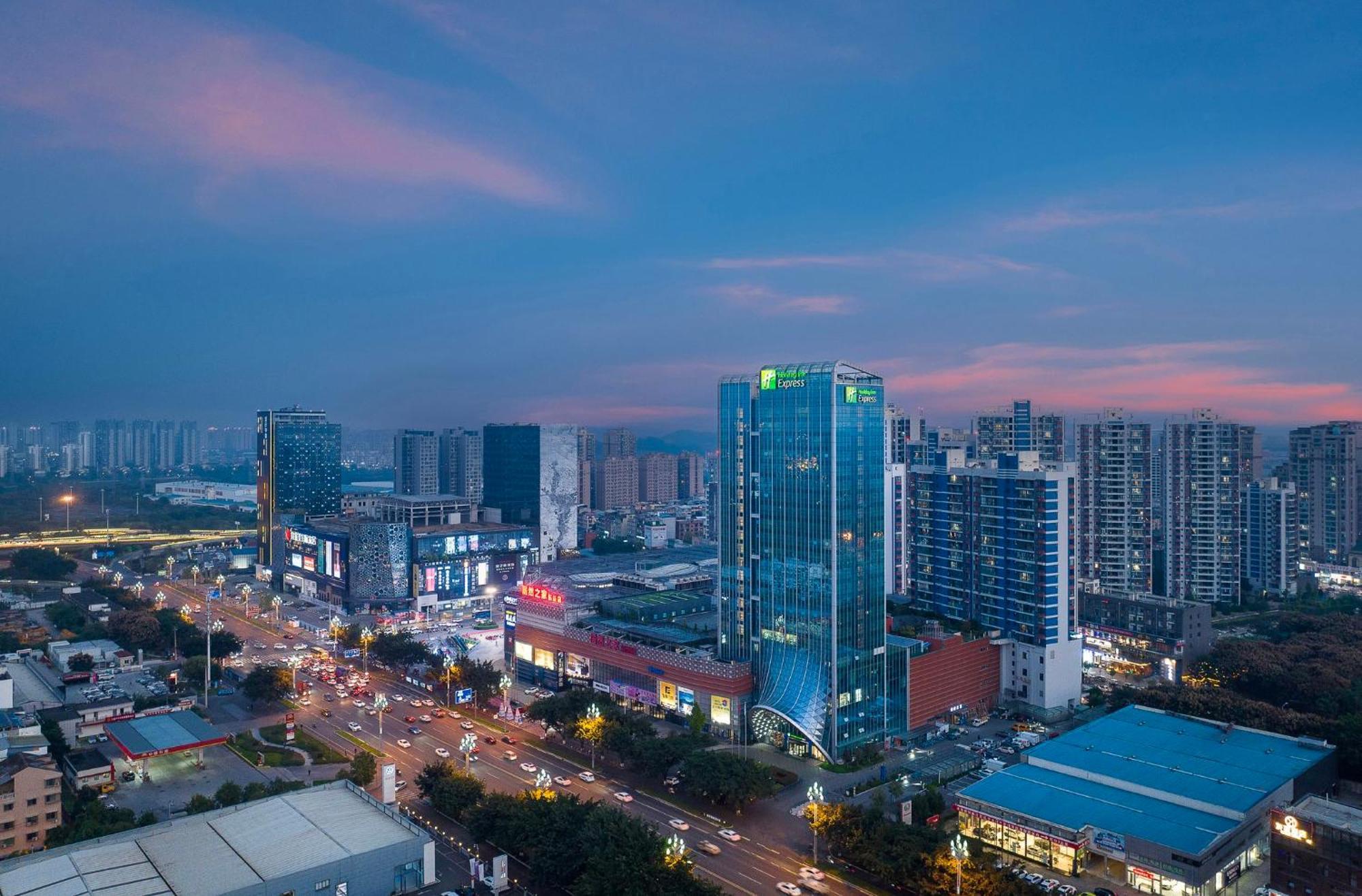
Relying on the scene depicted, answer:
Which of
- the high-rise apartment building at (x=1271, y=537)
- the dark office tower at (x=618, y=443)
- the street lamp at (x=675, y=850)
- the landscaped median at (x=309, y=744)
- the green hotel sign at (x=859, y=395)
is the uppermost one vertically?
the green hotel sign at (x=859, y=395)

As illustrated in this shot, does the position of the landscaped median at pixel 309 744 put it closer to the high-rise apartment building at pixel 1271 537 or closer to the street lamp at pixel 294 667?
the street lamp at pixel 294 667

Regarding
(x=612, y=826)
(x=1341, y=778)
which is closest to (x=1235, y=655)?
(x=1341, y=778)

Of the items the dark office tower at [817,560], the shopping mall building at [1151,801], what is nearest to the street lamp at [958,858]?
the shopping mall building at [1151,801]

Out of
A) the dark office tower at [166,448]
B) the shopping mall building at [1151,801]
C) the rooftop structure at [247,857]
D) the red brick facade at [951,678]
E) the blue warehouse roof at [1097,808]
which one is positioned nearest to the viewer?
the rooftop structure at [247,857]

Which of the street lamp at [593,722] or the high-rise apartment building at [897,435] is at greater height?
the high-rise apartment building at [897,435]

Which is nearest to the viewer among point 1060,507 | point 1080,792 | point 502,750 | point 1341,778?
point 1080,792

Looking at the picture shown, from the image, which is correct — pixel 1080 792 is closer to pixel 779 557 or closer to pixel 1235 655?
pixel 779 557

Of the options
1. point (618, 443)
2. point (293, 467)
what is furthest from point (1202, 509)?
point (618, 443)

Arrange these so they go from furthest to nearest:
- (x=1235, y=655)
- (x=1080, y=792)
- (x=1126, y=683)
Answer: (x=1126, y=683) < (x=1235, y=655) < (x=1080, y=792)
